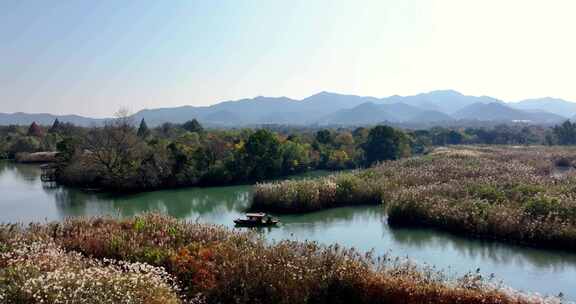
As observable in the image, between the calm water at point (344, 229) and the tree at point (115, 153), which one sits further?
the tree at point (115, 153)

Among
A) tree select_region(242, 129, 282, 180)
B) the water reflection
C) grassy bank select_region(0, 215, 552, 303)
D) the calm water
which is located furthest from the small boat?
tree select_region(242, 129, 282, 180)

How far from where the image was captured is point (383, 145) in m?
49.7

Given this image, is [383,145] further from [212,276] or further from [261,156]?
[212,276]

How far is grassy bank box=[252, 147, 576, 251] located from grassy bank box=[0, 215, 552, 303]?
8.67 meters

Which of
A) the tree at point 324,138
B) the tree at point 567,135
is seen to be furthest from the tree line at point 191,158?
the tree at point 567,135

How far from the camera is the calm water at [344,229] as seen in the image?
1633 centimetres

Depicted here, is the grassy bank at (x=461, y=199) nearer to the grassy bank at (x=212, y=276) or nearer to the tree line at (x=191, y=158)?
the grassy bank at (x=212, y=276)

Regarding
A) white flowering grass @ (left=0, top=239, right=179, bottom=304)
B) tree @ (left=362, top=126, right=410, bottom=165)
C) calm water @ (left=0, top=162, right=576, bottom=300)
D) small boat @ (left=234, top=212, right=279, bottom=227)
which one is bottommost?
calm water @ (left=0, top=162, right=576, bottom=300)

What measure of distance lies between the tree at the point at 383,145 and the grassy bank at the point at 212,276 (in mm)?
37627

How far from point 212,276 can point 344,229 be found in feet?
44.3

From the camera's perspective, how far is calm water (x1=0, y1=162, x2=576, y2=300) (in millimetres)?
16328

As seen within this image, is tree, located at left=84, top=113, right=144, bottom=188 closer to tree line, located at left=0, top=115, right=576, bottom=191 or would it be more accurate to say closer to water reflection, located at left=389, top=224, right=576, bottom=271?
tree line, located at left=0, top=115, right=576, bottom=191

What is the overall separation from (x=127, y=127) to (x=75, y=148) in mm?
5218

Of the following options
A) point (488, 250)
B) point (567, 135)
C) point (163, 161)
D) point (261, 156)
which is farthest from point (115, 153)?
point (567, 135)
